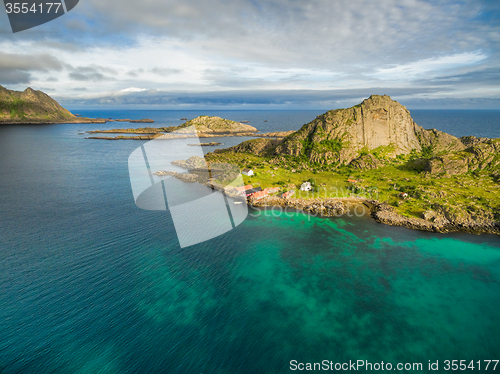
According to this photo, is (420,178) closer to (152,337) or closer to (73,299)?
(152,337)

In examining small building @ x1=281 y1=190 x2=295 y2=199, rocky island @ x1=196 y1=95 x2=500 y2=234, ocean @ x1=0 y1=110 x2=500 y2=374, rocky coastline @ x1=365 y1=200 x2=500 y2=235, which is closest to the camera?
ocean @ x1=0 y1=110 x2=500 y2=374

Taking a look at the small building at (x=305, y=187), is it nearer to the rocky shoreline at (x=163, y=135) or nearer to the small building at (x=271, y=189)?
the small building at (x=271, y=189)

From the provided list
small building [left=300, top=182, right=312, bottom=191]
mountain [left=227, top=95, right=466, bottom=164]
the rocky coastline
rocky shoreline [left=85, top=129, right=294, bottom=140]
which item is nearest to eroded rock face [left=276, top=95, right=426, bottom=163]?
mountain [left=227, top=95, right=466, bottom=164]

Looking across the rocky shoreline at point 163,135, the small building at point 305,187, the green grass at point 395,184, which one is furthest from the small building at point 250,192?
the rocky shoreline at point 163,135

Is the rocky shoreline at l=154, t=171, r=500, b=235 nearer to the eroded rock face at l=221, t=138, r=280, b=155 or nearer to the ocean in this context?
the ocean

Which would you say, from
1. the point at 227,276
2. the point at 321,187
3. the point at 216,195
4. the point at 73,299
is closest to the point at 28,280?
the point at 73,299
